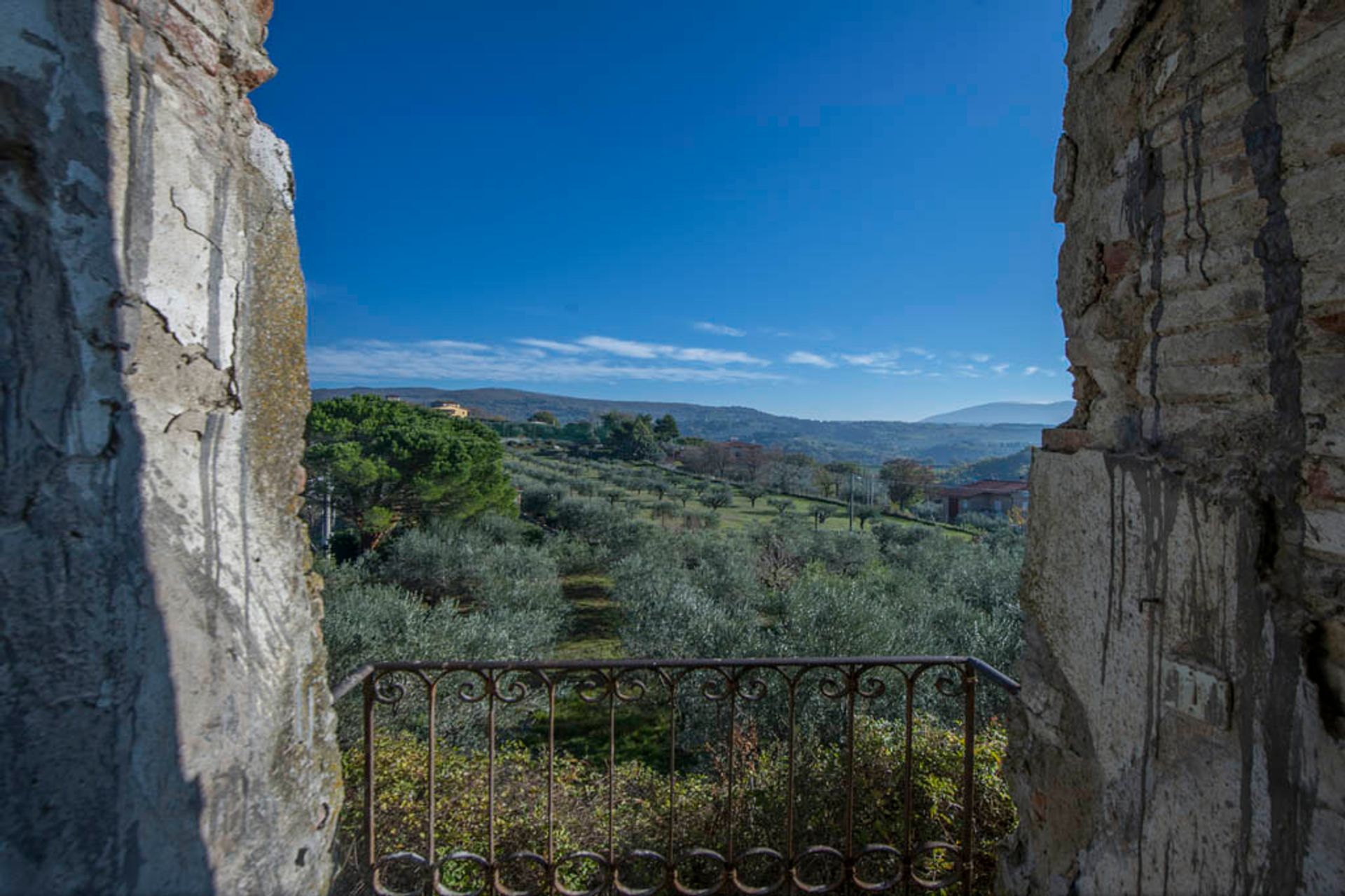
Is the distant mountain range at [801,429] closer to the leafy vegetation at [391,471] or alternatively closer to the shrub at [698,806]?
the leafy vegetation at [391,471]

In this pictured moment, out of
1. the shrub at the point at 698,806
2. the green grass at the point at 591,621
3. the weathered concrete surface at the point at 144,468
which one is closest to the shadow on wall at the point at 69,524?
the weathered concrete surface at the point at 144,468

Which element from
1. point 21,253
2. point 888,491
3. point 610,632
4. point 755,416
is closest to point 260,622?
point 21,253

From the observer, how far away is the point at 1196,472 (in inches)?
54.3

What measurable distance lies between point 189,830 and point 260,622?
42 centimetres

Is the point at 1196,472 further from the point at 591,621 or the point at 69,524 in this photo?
the point at 591,621

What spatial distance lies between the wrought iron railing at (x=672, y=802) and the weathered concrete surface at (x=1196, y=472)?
0.58m

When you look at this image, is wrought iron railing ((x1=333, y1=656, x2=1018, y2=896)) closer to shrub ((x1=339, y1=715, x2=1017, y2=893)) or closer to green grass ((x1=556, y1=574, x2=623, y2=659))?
shrub ((x1=339, y1=715, x2=1017, y2=893))

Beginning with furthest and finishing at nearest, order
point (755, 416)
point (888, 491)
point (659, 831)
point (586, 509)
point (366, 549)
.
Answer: point (755, 416) → point (888, 491) → point (586, 509) → point (366, 549) → point (659, 831)

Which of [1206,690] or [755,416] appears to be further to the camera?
[755,416]

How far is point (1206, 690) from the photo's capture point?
4.34 feet

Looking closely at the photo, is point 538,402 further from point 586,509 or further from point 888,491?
point 586,509

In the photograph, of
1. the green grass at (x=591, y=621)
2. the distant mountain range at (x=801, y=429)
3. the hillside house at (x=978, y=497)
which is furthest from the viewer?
the distant mountain range at (x=801, y=429)

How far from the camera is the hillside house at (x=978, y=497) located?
2917 cm

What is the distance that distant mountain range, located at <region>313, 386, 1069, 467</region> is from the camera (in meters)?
54.0
